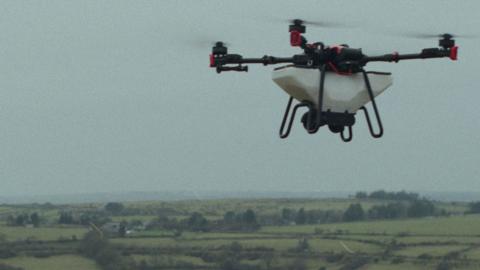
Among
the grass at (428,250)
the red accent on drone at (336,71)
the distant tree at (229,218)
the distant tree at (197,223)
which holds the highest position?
the red accent on drone at (336,71)

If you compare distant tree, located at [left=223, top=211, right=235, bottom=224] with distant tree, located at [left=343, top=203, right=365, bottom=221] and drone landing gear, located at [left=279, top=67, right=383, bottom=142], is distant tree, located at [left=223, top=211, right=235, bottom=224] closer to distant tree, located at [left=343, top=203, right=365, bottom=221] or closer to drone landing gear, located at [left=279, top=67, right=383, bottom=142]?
distant tree, located at [left=343, top=203, right=365, bottom=221]

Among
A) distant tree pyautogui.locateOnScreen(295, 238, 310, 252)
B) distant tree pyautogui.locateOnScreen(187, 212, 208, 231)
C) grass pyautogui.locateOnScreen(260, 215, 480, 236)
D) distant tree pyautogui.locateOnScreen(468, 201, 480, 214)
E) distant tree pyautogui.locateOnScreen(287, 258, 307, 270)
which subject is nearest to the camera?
distant tree pyautogui.locateOnScreen(287, 258, 307, 270)

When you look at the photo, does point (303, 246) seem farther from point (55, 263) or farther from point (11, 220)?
point (11, 220)

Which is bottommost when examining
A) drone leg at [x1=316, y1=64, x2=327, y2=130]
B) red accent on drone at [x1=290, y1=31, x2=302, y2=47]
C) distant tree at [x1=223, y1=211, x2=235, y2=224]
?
distant tree at [x1=223, y1=211, x2=235, y2=224]

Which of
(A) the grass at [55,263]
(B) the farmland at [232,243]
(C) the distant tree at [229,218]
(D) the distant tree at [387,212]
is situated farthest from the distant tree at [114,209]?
(A) the grass at [55,263]

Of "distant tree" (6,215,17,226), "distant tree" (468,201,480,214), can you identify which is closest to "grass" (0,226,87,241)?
"distant tree" (6,215,17,226)

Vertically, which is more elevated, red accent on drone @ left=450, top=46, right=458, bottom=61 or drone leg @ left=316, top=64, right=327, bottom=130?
red accent on drone @ left=450, top=46, right=458, bottom=61

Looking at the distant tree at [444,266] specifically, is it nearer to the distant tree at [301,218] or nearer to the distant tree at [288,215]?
the distant tree at [301,218]

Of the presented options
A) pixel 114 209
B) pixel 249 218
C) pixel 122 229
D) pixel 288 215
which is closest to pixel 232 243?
pixel 122 229
